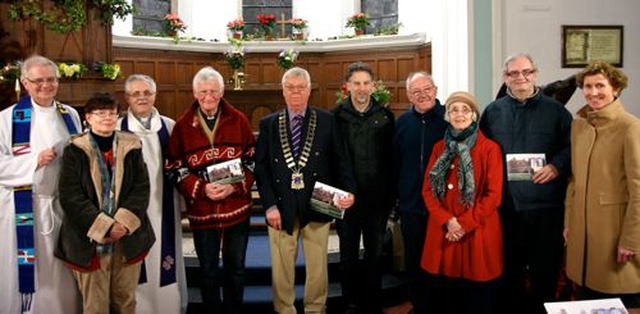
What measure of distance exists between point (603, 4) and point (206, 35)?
6603mm

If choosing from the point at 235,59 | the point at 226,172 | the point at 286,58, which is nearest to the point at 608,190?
the point at 226,172

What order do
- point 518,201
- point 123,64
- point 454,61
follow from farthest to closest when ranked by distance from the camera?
point 123,64 → point 454,61 → point 518,201

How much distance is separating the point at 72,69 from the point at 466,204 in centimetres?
411

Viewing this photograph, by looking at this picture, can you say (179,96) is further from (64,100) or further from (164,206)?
(164,206)

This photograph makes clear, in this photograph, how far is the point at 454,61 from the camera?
689 centimetres

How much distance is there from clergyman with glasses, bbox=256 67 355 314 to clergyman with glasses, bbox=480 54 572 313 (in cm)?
89

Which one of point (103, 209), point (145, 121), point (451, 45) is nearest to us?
point (103, 209)

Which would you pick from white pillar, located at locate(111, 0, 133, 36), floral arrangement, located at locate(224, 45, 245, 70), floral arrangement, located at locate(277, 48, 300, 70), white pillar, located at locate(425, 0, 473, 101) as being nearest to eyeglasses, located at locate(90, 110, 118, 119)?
white pillar, located at locate(425, 0, 473, 101)

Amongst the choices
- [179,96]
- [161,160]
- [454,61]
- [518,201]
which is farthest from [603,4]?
[179,96]

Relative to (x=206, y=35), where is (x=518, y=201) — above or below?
below

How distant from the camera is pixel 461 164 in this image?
11.1 ft

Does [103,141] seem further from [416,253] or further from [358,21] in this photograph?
[358,21]

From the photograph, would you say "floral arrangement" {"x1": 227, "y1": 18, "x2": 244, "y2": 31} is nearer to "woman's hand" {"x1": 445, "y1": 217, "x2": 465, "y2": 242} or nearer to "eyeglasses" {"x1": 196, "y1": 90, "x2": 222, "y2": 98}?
"eyeglasses" {"x1": 196, "y1": 90, "x2": 222, "y2": 98}

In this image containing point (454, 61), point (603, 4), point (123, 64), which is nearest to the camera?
point (603, 4)
